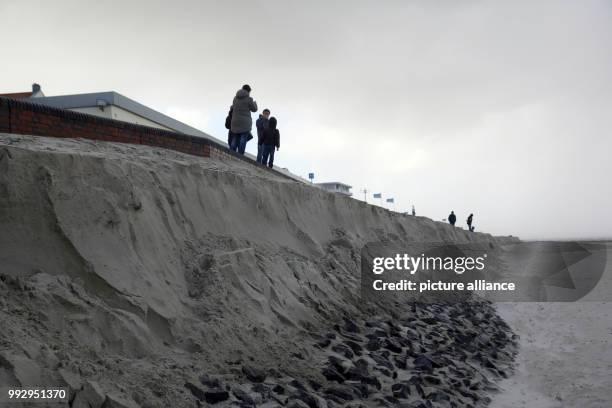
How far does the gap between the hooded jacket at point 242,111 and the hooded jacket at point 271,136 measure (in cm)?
86

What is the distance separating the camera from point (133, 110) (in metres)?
16.6

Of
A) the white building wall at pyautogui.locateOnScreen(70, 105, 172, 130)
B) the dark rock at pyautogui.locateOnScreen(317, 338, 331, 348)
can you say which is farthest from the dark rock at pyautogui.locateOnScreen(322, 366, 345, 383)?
the white building wall at pyautogui.locateOnScreen(70, 105, 172, 130)

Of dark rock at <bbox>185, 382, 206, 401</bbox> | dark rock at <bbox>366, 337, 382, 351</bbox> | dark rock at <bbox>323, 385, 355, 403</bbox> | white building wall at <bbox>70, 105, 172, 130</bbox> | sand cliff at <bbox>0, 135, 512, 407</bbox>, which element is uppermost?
white building wall at <bbox>70, 105, 172, 130</bbox>

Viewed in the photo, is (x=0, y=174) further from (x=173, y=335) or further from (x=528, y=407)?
(x=528, y=407)

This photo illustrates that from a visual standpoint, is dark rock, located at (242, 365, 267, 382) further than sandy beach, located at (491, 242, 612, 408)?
Answer: No

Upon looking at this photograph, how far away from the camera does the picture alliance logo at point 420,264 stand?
38.5ft

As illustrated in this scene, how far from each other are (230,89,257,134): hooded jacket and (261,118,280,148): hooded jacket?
86 cm

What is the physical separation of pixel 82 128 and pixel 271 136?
6.10 meters

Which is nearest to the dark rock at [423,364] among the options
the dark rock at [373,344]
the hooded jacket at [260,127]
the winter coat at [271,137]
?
the dark rock at [373,344]

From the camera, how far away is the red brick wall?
6211 millimetres

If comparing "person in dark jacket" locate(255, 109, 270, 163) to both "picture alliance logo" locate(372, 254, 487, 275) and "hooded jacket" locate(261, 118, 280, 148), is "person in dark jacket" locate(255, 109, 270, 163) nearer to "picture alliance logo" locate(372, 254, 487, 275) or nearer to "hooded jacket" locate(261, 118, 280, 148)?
"hooded jacket" locate(261, 118, 280, 148)

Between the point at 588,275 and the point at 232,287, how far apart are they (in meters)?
19.4

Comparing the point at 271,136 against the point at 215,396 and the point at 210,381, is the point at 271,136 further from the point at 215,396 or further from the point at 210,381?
the point at 215,396

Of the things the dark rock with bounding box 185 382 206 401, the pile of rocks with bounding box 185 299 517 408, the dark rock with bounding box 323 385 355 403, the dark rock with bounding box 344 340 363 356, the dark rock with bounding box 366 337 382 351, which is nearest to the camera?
the dark rock with bounding box 185 382 206 401
